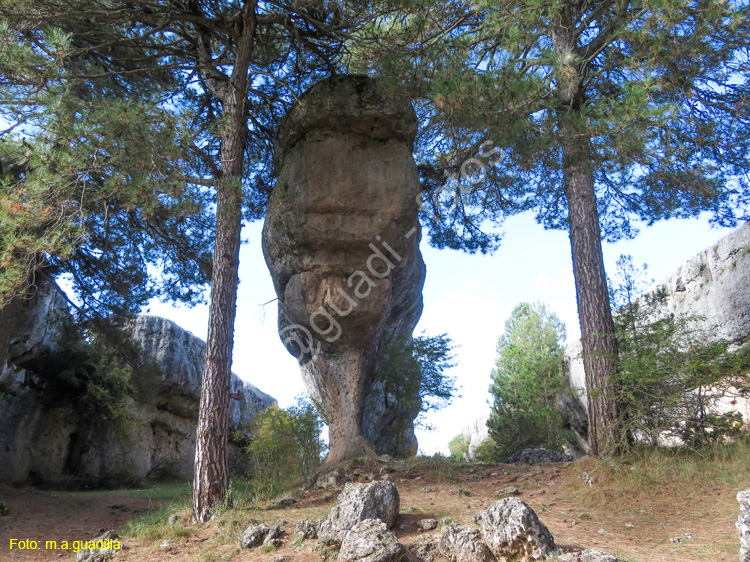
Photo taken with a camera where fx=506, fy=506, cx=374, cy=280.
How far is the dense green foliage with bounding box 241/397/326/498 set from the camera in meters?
8.53

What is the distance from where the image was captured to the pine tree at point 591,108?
694 centimetres

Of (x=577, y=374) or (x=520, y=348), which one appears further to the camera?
(x=520, y=348)

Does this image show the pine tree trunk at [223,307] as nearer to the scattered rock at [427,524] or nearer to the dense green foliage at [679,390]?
the scattered rock at [427,524]

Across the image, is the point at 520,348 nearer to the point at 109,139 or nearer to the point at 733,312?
the point at 733,312

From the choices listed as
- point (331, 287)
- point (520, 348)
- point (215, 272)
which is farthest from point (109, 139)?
point (520, 348)

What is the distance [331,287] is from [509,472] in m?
5.18

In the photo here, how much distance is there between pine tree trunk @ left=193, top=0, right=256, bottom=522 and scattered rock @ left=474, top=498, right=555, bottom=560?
13.8ft

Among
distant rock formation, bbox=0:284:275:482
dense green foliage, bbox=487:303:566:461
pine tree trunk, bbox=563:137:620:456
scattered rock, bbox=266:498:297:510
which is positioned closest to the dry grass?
scattered rock, bbox=266:498:297:510

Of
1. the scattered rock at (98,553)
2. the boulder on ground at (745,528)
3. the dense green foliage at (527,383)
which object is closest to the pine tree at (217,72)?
the scattered rock at (98,553)

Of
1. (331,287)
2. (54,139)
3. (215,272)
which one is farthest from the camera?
(331,287)

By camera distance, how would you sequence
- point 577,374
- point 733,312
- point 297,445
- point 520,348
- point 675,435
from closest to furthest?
1. point 675,435
2. point 297,445
3. point 733,312
4. point 577,374
5. point 520,348

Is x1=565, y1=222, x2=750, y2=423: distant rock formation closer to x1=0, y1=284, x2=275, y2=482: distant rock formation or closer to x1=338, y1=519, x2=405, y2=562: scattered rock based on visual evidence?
x1=338, y1=519, x2=405, y2=562: scattered rock

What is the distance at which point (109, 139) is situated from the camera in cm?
682

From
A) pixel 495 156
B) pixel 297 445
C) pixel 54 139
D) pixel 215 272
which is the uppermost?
pixel 495 156
